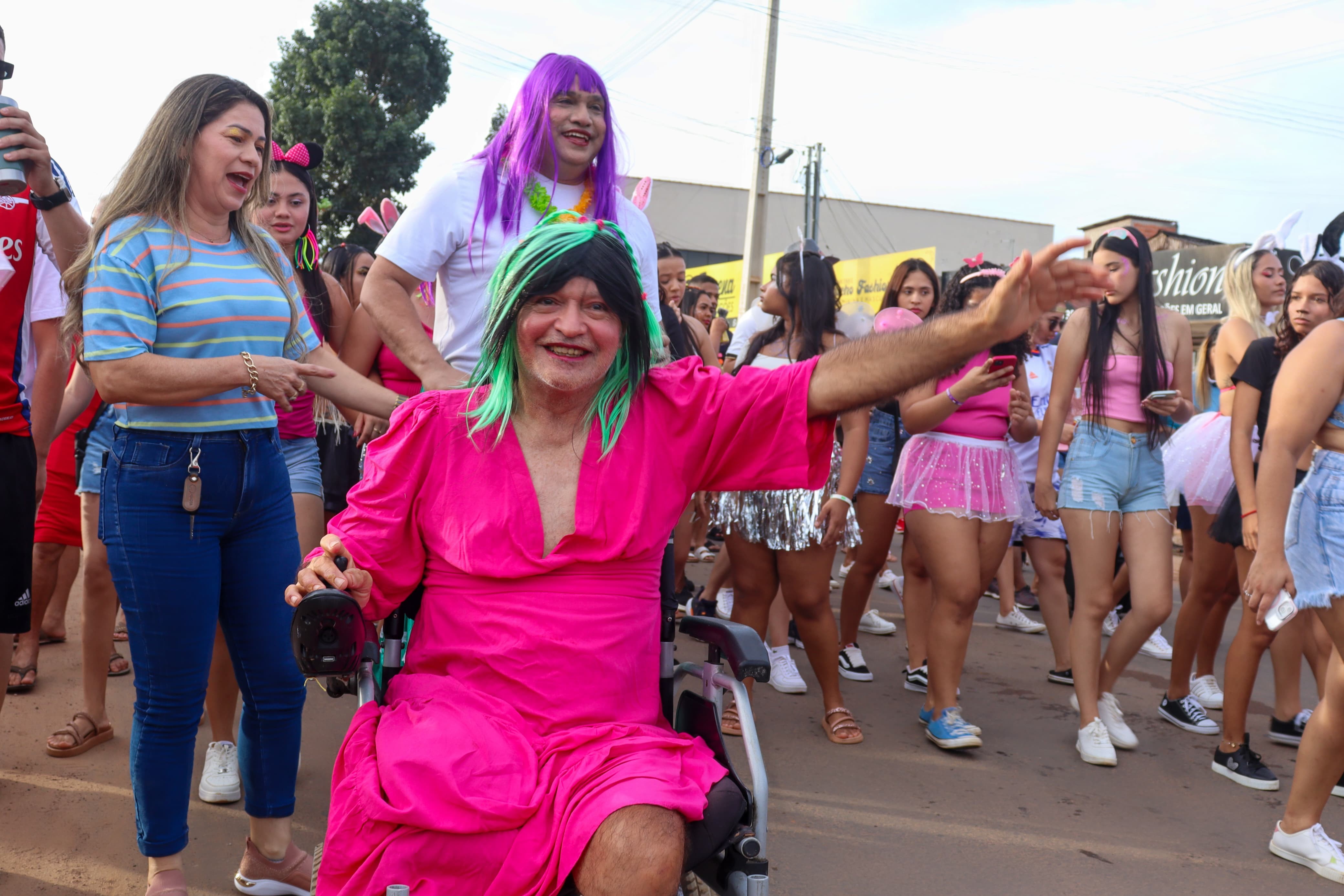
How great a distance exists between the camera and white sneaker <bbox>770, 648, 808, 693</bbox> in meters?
4.88

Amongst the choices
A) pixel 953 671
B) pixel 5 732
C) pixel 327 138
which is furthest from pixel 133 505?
pixel 327 138

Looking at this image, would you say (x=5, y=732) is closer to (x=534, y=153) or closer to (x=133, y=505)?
(x=133, y=505)

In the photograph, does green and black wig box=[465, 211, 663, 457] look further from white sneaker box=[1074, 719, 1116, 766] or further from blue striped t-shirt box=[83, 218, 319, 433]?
white sneaker box=[1074, 719, 1116, 766]

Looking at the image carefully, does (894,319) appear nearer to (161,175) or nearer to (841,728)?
(841,728)

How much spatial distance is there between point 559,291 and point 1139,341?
10.6 ft

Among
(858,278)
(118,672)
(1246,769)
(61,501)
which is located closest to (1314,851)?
(1246,769)

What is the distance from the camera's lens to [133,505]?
8.03 ft


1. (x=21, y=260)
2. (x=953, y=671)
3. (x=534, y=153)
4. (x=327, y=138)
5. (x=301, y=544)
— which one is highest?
(x=327, y=138)

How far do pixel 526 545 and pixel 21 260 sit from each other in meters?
1.97

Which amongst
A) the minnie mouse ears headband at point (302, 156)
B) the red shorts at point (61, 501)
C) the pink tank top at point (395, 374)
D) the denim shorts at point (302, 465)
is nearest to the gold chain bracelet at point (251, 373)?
the pink tank top at point (395, 374)

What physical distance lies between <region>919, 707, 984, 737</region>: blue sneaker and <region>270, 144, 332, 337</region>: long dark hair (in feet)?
9.68

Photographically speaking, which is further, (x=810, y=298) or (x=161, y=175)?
(x=810, y=298)

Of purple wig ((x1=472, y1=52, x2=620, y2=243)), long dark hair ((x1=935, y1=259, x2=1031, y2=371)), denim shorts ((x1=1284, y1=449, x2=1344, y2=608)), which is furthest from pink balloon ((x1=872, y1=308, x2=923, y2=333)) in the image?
purple wig ((x1=472, y1=52, x2=620, y2=243))

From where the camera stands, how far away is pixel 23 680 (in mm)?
4270
